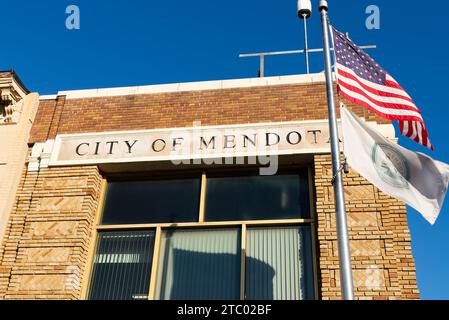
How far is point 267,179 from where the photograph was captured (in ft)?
31.2

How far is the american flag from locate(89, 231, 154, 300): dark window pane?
14.1ft

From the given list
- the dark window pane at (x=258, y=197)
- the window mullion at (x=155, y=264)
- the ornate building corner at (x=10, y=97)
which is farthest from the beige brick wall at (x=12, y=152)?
the dark window pane at (x=258, y=197)

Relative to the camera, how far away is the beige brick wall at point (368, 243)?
309 inches

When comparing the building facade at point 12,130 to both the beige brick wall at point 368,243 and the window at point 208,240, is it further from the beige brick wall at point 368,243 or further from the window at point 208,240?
the beige brick wall at point 368,243

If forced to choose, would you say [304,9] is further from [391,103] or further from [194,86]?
[194,86]

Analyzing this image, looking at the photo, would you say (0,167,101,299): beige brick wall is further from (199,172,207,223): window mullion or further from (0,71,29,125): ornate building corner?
(199,172,207,223): window mullion

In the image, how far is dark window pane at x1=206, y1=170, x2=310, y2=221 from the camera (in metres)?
9.10

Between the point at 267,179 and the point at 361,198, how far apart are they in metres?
1.73

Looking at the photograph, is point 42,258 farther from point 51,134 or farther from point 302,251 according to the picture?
point 302,251

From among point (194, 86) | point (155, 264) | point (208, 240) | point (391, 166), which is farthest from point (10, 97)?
point (391, 166)

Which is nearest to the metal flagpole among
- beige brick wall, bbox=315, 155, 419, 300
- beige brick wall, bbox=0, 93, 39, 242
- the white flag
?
the white flag

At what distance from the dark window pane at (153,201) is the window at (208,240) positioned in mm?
18
